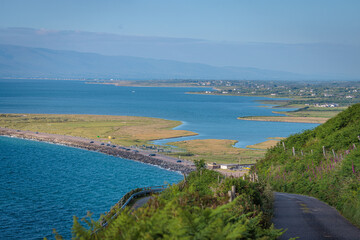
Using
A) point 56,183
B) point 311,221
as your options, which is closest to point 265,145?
point 56,183

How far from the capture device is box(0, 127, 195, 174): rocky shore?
54094 mm

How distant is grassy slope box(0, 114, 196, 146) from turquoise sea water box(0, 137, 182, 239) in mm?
10605

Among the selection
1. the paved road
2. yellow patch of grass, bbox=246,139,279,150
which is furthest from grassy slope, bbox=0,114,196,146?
the paved road

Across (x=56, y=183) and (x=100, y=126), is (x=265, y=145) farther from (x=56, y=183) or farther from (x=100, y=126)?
(x=100, y=126)

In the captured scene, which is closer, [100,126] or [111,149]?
[111,149]

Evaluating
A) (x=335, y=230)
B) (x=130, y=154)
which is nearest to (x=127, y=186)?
(x=130, y=154)

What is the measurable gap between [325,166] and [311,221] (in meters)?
8.17

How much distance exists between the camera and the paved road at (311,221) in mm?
11320

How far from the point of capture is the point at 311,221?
12766 mm

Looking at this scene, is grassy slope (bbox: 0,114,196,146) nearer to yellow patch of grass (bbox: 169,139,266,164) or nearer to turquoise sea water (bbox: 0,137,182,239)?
yellow patch of grass (bbox: 169,139,266,164)

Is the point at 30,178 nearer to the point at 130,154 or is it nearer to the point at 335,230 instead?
the point at 130,154

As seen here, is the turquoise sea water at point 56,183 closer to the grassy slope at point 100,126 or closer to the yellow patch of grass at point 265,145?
the grassy slope at point 100,126

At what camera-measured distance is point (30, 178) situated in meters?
45.9

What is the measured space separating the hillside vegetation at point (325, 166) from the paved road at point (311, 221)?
588mm
